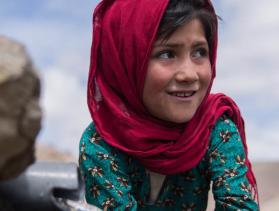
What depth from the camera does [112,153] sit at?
283 centimetres

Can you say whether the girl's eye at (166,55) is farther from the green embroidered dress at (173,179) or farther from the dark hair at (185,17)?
the green embroidered dress at (173,179)

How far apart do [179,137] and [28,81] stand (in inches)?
55.7

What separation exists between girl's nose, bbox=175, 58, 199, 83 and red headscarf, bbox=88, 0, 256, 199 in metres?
0.13

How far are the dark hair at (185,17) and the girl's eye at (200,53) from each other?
9 cm

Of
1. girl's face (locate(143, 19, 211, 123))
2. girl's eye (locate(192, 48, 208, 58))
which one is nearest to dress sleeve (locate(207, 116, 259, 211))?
girl's face (locate(143, 19, 211, 123))

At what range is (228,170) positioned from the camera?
284 centimetres

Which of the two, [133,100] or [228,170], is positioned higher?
[133,100]

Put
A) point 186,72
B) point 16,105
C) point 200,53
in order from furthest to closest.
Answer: point 200,53, point 186,72, point 16,105

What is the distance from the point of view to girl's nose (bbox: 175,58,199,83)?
2.68 meters

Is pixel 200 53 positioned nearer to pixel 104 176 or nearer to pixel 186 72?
pixel 186 72

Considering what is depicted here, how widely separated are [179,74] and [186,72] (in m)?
0.03

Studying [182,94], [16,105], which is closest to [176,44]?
[182,94]

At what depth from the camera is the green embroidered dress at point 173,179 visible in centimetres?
276

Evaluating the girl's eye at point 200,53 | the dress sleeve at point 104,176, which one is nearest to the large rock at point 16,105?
the dress sleeve at point 104,176
